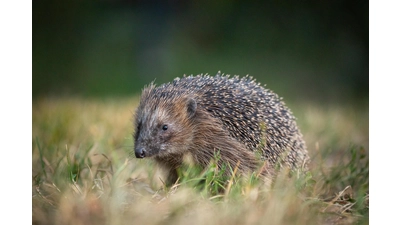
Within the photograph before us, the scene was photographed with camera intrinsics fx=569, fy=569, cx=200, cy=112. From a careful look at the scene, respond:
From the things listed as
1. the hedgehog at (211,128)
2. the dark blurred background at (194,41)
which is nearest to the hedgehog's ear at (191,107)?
the hedgehog at (211,128)

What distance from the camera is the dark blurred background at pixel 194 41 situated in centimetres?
219

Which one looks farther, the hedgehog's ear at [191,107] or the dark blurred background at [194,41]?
the hedgehog's ear at [191,107]

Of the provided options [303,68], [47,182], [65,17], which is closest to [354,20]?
[303,68]

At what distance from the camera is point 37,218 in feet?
6.43

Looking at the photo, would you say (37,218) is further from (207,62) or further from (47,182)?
(207,62)

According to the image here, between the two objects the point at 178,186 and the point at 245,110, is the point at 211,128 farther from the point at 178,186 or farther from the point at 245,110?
the point at 178,186

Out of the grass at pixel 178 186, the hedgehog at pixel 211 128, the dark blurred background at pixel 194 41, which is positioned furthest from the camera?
the hedgehog at pixel 211 128

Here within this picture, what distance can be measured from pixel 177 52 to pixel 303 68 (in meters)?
0.54

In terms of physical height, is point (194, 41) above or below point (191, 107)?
above

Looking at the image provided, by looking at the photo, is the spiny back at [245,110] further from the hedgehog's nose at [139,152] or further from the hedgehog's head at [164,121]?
the hedgehog's nose at [139,152]

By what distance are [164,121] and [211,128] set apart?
0.20 meters

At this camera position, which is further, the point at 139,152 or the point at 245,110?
the point at 245,110

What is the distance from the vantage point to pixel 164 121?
232 cm

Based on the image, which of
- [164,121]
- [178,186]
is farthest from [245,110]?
[178,186]
